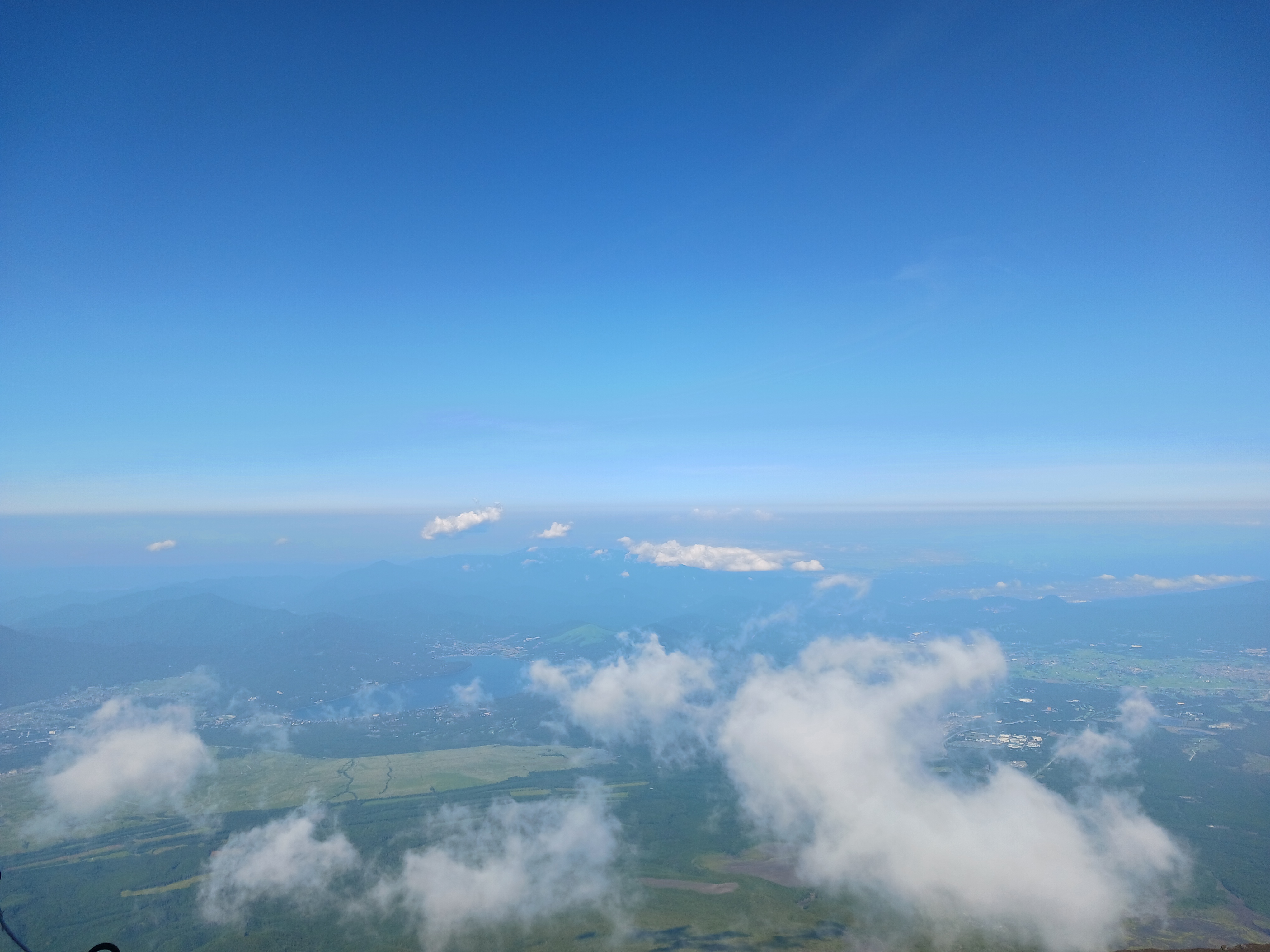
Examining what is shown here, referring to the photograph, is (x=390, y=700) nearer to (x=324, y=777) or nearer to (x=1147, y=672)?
(x=324, y=777)

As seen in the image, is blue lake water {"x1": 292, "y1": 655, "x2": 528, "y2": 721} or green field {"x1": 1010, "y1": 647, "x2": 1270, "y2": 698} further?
blue lake water {"x1": 292, "y1": 655, "x2": 528, "y2": 721}

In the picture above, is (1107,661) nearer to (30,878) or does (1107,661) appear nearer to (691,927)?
(691,927)

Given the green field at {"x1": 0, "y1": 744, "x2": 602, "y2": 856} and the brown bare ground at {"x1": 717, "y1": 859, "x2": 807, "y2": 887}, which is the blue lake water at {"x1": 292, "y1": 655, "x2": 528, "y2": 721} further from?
the brown bare ground at {"x1": 717, "y1": 859, "x2": 807, "y2": 887}

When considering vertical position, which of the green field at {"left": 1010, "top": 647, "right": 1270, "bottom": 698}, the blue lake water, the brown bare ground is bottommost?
the blue lake water

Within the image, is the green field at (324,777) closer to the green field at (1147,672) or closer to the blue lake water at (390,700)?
the blue lake water at (390,700)

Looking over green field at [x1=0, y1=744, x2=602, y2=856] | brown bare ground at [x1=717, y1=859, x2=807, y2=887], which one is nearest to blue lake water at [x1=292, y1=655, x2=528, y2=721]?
green field at [x1=0, y1=744, x2=602, y2=856]

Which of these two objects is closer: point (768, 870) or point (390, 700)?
point (768, 870)

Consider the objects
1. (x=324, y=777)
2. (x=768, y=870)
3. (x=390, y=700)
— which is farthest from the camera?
(x=390, y=700)

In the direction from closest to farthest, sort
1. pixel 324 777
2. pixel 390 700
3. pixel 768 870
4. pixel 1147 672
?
1. pixel 768 870
2. pixel 324 777
3. pixel 1147 672
4. pixel 390 700

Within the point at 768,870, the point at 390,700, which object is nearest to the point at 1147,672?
the point at 768,870

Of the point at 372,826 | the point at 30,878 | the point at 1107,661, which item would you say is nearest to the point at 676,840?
the point at 372,826

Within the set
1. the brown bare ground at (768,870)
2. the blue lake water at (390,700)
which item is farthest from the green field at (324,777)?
the brown bare ground at (768,870)
